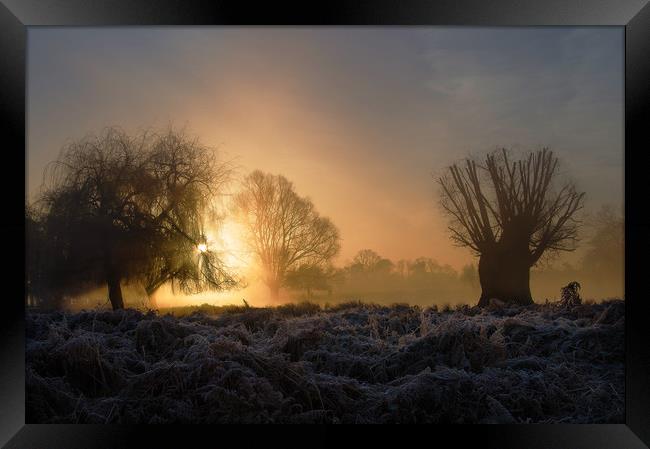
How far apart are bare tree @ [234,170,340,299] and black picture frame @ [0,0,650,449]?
1131mm

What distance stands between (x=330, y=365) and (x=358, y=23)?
2409 millimetres

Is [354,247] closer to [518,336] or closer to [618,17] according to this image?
[518,336]

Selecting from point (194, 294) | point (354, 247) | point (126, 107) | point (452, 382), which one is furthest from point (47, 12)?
point (452, 382)

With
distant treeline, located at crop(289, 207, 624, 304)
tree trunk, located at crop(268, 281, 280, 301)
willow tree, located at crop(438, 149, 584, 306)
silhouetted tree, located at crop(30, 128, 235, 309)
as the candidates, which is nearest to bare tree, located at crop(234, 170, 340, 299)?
tree trunk, located at crop(268, 281, 280, 301)

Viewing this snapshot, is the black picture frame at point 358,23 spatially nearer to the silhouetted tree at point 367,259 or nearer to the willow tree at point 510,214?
the willow tree at point 510,214

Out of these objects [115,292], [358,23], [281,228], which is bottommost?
[115,292]

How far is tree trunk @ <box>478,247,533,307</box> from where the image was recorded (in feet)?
12.3

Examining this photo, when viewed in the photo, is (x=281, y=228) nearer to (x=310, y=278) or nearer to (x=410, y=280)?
(x=310, y=278)

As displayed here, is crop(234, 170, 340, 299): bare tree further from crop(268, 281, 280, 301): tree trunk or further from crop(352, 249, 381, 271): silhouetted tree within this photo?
crop(352, 249, 381, 271): silhouetted tree

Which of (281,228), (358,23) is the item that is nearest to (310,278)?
(281,228)

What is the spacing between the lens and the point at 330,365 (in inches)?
140

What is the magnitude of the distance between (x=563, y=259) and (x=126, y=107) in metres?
3.46

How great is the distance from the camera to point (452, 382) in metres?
3.40

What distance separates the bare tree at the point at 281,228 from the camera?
372cm
